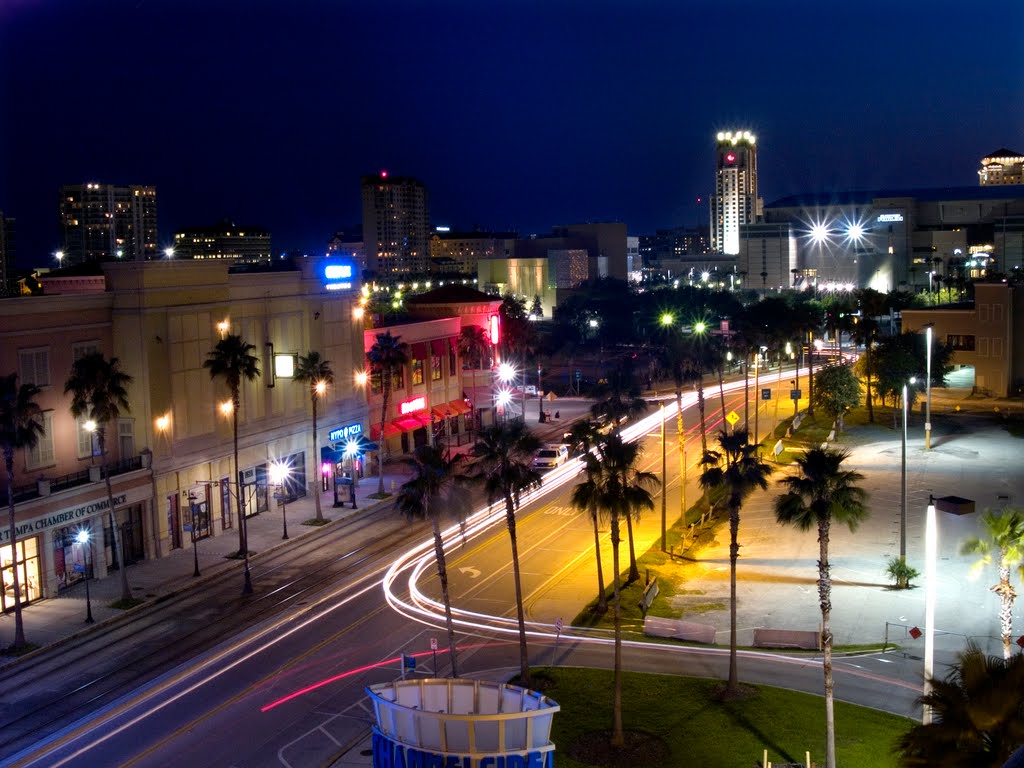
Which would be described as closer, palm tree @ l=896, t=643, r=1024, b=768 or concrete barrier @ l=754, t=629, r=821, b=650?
palm tree @ l=896, t=643, r=1024, b=768

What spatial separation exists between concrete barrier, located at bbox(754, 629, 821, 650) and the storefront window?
29040 millimetres

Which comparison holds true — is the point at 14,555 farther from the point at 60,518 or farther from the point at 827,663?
the point at 827,663

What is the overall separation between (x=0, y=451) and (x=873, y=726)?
3573 cm

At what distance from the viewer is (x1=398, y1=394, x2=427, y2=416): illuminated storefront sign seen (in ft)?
261

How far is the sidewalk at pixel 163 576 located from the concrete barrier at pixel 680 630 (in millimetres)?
20576

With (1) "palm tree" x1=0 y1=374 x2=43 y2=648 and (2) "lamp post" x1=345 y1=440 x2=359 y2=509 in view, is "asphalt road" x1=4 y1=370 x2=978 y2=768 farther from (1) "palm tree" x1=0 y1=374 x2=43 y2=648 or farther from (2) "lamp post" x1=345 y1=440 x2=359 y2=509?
(2) "lamp post" x1=345 y1=440 x2=359 y2=509

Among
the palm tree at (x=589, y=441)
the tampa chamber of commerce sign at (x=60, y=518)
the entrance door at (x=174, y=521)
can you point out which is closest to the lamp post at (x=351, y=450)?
the entrance door at (x=174, y=521)

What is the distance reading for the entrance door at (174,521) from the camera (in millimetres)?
54281

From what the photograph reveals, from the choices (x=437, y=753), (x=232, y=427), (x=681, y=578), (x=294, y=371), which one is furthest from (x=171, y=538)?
(x=437, y=753)

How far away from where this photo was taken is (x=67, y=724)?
32938 millimetres

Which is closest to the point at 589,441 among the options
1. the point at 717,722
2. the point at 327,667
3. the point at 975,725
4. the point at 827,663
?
the point at 717,722

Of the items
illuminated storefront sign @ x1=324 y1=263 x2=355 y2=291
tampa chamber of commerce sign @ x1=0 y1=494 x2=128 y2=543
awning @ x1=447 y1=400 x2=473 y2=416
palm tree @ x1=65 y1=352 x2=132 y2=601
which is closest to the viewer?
tampa chamber of commerce sign @ x1=0 y1=494 x2=128 y2=543

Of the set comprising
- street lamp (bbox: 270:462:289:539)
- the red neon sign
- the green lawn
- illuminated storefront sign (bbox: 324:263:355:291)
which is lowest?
the green lawn

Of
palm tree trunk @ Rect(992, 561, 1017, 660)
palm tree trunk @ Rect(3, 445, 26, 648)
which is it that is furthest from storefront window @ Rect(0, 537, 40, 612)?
palm tree trunk @ Rect(992, 561, 1017, 660)
